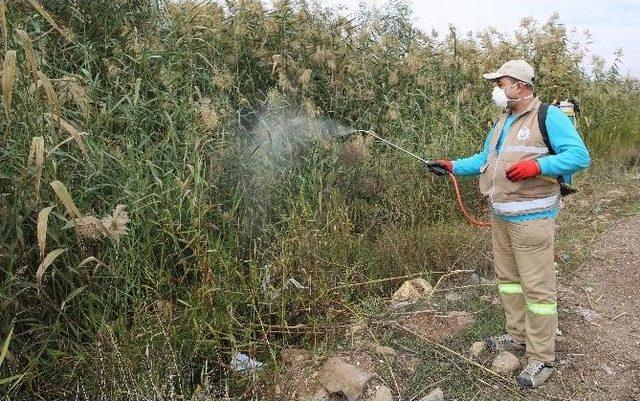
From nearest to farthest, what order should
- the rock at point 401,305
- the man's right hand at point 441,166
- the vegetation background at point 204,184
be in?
the vegetation background at point 204,184
the man's right hand at point 441,166
the rock at point 401,305

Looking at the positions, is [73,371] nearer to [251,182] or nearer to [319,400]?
[319,400]

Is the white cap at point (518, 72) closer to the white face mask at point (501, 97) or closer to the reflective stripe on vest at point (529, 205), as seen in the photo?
the white face mask at point (501, 97)

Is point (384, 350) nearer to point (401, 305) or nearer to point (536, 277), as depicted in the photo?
point (401, 305)

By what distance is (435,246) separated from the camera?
4.90 metres

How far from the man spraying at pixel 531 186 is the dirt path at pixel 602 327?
23 cm

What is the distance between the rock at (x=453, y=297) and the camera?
445 cm

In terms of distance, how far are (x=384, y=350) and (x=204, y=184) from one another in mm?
1608

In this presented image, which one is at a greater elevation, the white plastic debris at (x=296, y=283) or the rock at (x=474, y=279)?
the white plastic debris at (x=296, y=283)

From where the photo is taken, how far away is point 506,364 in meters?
3.64

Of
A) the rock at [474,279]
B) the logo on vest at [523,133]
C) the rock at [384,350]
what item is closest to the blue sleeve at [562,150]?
the logo on vest at [523,133]

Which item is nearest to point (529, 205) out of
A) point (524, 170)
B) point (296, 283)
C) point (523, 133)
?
point (524, 170)

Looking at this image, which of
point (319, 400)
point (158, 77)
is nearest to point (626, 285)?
point (319, 400)

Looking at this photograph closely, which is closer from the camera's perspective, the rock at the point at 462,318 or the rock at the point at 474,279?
the rock at the point at 462,318

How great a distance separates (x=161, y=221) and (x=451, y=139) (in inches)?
145
